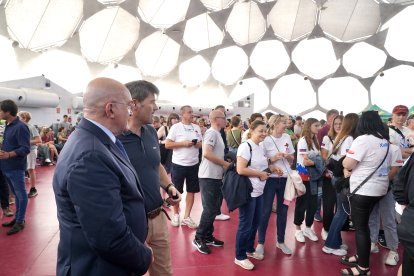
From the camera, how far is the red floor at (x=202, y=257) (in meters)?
3.13

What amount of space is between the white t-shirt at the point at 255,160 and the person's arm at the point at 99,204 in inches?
84.8

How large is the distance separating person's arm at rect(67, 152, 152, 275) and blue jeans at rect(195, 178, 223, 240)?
8.20 feet

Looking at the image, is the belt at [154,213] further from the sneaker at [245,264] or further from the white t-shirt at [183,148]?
the white t-shirt at [183,148]

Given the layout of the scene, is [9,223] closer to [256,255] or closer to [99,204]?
[256,255]

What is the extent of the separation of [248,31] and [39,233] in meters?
21.8

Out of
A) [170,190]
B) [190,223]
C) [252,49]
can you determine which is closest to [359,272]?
[170,190]

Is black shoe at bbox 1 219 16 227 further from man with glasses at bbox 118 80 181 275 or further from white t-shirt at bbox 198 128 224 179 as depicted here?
man with glasses at bbox 118 80 181 275

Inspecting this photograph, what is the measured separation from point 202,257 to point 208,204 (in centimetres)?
64

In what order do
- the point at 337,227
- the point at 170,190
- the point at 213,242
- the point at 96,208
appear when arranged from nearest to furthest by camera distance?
the point at 96,208
the point at 170,190
the point at 337,227
the point at 213,242

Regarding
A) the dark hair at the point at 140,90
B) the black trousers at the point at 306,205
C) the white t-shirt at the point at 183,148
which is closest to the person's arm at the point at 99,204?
the dark hair at the point at 140,90

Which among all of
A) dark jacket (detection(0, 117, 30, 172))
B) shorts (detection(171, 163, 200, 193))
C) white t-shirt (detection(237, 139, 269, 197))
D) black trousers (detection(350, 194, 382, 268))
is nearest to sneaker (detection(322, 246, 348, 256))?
black trousers (detection(350, 194, 382, 268))

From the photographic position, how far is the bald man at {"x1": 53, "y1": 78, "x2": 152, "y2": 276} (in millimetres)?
1093

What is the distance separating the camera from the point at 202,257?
11.3 feet

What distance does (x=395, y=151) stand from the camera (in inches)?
118
